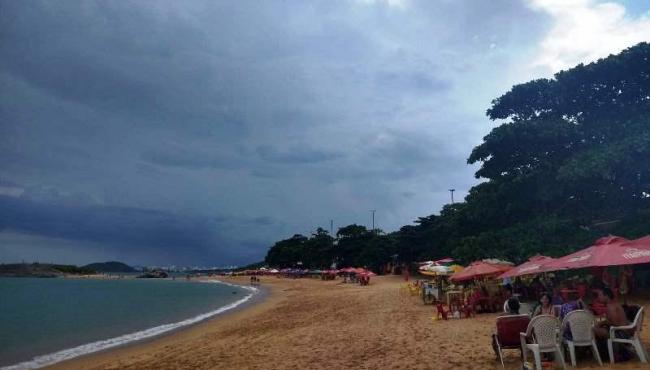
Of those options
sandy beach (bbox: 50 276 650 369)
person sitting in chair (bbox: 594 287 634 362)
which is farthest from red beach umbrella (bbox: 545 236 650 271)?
sandy beach (bbox: 50 276 650 369)

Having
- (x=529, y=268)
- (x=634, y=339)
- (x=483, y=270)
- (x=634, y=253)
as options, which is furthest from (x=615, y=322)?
(x=483, y=270)

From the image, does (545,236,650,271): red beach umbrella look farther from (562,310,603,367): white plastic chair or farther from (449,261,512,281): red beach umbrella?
(449,261,512,281): red beach umbrella

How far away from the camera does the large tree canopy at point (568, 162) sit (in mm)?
17688

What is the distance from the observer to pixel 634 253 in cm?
757

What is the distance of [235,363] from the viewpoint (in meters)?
11.1

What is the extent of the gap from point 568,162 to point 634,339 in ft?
43.8

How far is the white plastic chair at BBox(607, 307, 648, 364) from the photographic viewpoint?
698 centimetres

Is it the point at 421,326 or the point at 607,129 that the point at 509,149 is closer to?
the point at 607,129

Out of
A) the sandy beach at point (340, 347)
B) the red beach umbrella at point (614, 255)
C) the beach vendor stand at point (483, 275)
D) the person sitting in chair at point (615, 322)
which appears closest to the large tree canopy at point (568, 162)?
the beach vendor stand at point (483, 275)

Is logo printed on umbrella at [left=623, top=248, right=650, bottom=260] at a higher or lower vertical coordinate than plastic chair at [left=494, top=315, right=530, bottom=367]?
higher

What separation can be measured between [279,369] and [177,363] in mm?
4054

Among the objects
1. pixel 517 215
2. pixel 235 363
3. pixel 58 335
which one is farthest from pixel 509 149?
pixel 58 335

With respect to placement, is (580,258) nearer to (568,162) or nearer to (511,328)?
(511,328)

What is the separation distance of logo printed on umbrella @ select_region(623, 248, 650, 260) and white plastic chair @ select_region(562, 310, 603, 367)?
1.15 m
